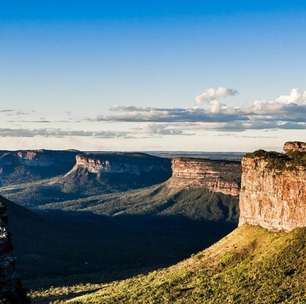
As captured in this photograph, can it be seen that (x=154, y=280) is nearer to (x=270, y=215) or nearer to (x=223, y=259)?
(x=223, y=259)

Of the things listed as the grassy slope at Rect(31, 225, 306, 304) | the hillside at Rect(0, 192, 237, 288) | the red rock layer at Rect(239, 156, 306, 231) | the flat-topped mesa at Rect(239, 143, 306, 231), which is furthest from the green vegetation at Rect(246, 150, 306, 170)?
the hillside at Rect(0, 192, 237, 288)

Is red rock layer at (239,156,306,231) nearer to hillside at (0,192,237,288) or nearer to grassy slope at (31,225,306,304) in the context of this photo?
grassy slope at (31,225,306,304)

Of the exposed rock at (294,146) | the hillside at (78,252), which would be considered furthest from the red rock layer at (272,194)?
the hillside at (78,252)

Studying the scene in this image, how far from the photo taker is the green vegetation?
272 ft

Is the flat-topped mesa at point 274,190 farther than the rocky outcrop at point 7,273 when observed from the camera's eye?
Yes

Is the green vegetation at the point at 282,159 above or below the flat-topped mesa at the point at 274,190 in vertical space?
above

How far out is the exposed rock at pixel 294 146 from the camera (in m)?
92.2

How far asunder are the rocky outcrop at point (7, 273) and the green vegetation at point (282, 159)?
206ft

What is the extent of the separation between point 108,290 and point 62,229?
10652 centimetres

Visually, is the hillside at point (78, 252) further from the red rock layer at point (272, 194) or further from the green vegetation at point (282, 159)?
the green vegetation at point (282, 159)

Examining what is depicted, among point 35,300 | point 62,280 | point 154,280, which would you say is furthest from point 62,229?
point 154,280

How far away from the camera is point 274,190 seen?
285 ft

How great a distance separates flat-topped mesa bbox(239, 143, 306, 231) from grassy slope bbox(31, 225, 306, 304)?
1.59 meters

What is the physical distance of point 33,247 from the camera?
172m
